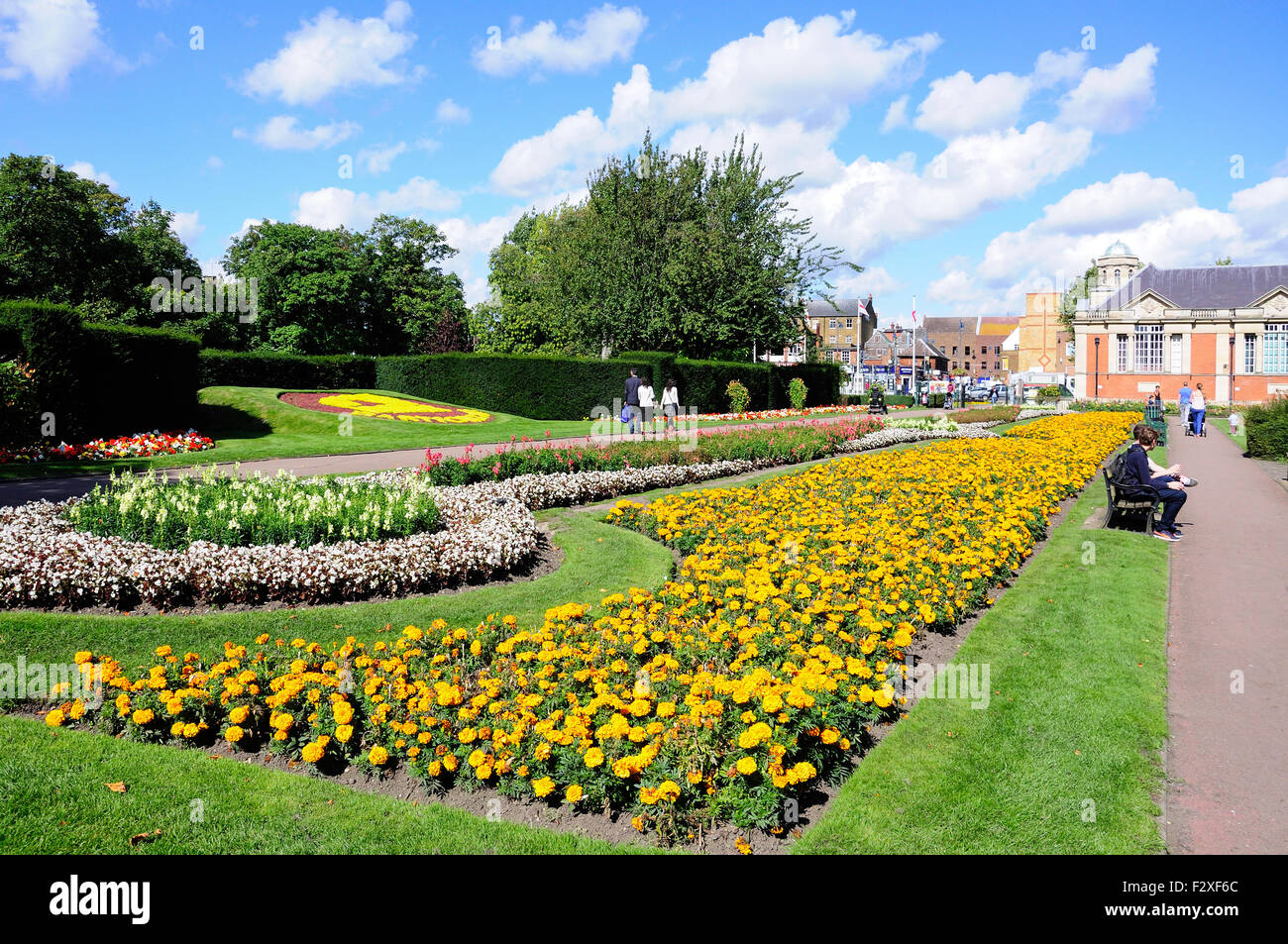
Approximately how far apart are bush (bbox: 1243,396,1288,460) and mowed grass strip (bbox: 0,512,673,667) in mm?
19289

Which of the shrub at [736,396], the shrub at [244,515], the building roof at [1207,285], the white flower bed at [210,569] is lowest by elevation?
the white flower bed at [210,569]

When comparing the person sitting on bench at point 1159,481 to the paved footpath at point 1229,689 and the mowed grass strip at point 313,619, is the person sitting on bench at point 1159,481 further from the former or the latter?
the mowed grass strip at point 313,619

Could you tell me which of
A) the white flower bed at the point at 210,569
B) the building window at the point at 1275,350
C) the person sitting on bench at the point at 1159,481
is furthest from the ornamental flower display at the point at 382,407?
the building window at the point at 1275,350

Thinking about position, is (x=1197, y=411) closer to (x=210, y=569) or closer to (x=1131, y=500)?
(x=1131, y=500)

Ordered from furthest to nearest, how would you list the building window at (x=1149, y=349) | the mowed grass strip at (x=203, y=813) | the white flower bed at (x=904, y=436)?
1. the building window at (x=1149, y=349)
2. the white flower bed at (x=904, y=436)
3. the mowed grass strip at (x=203, y=813)

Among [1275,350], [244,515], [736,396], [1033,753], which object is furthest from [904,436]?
[1275,350]

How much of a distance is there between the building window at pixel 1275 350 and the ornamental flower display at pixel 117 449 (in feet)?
194

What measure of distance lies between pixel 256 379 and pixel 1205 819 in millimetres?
32665

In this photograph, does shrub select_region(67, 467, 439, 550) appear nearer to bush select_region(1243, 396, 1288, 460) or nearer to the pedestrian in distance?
the pedestrian in distance

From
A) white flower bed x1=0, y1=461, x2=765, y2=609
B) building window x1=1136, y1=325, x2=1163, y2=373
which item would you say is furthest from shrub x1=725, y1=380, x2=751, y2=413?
building window x1=1136, y1=325, x2=1163, y2=373

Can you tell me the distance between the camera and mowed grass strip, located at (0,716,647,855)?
3.67 metres

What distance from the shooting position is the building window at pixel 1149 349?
52.6 metres

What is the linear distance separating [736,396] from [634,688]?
29.7 metres
